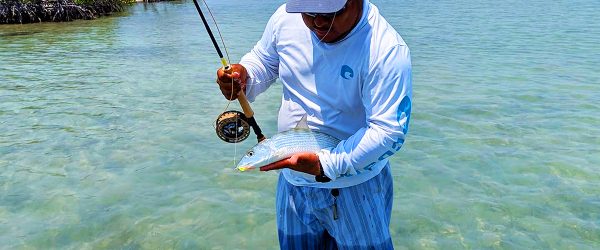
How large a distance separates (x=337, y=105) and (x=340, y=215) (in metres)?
0.59

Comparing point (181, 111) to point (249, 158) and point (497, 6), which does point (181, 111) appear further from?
point (497, 6)

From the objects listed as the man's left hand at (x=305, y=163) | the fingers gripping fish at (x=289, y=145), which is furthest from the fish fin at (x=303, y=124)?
the man's left hand at (x=305, y=163)

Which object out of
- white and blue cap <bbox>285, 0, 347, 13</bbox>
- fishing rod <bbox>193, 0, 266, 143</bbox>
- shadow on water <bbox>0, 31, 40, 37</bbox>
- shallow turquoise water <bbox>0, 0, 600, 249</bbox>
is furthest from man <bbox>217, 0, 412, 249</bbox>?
shadow on water <bbox>0, 31, 40, 37</bbox>

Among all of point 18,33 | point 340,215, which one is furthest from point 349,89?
point 18,33

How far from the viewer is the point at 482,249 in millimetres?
4910

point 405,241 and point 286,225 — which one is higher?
point 286,225

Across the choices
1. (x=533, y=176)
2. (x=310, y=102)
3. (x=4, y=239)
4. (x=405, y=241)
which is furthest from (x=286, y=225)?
(x=533, y=176)

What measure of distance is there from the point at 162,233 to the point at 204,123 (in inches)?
155

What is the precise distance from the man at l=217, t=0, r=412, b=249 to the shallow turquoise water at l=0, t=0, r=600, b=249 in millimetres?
2437

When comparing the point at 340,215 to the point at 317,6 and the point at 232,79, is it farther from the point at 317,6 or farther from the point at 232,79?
the point at 317,6

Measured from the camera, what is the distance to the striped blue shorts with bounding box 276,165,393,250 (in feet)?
8.60

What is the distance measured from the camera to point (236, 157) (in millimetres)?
7770

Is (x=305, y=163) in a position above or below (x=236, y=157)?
above

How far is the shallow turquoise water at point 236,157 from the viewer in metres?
5.29
